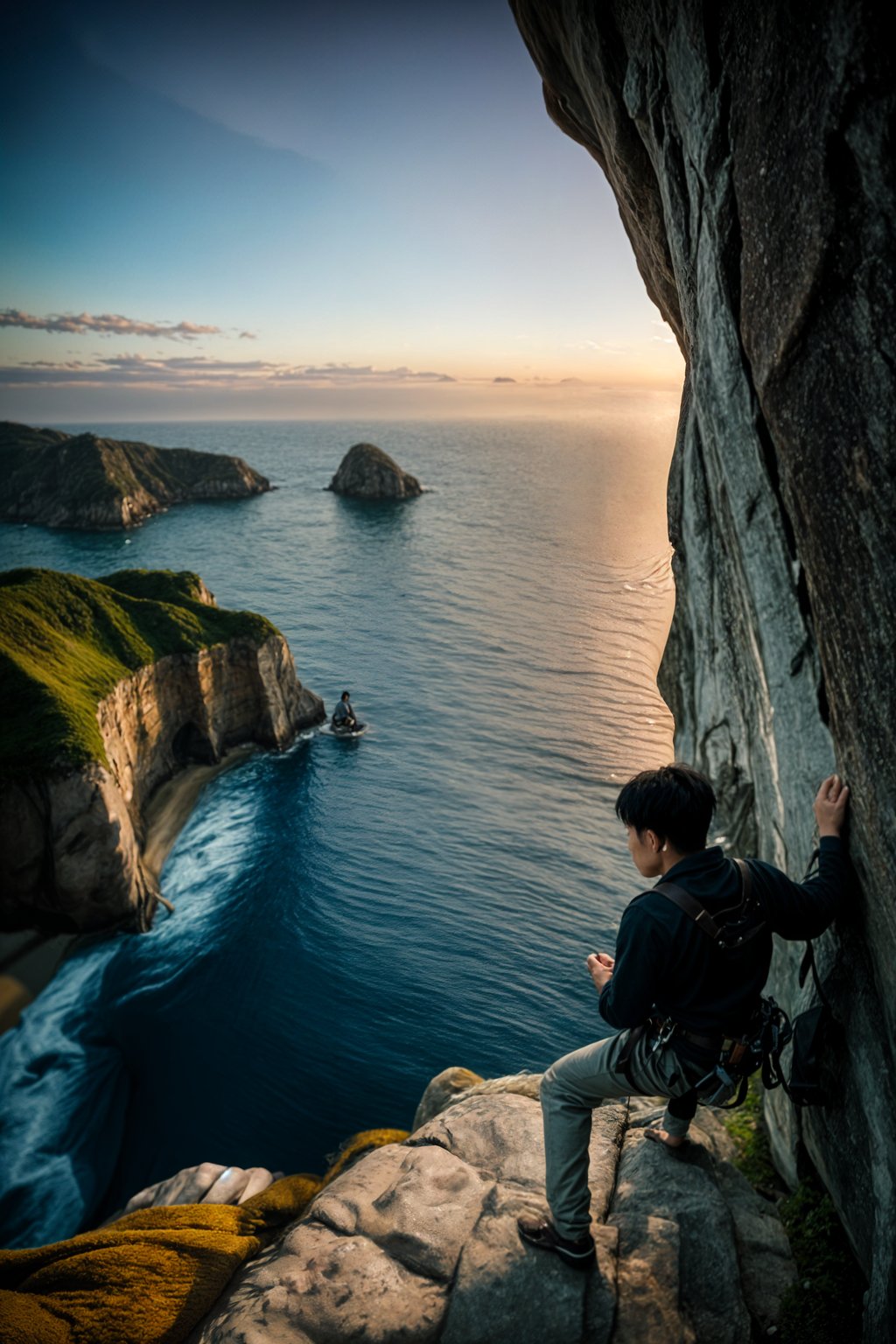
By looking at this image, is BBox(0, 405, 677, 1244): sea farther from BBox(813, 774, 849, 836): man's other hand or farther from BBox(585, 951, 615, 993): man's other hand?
BBox(813, 774, 849, 836): man's other hand

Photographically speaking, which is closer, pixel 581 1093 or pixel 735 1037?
pixel 735 1037

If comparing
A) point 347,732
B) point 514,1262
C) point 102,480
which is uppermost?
point 102,480

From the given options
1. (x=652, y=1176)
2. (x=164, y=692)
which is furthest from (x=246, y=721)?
(x=652, y=1176)

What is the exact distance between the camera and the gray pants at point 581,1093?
5934 millimetres

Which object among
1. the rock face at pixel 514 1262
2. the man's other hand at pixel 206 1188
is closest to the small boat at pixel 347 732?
the man's other hand at pixel 206 1188

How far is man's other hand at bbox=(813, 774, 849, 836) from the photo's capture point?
5.78 m

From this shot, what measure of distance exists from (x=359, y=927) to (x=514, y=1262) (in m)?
22.2

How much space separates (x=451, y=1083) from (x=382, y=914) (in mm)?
14974

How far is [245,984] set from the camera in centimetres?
2553

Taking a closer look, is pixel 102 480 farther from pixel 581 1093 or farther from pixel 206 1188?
pixel 581 1093

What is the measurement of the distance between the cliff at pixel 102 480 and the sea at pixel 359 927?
71234mm

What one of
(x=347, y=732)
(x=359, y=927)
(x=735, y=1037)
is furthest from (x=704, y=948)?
(x=347, y=732)

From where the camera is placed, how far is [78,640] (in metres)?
33.6

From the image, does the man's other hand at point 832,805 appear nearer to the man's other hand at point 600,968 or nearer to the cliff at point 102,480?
the man's other hand at point 600,968
